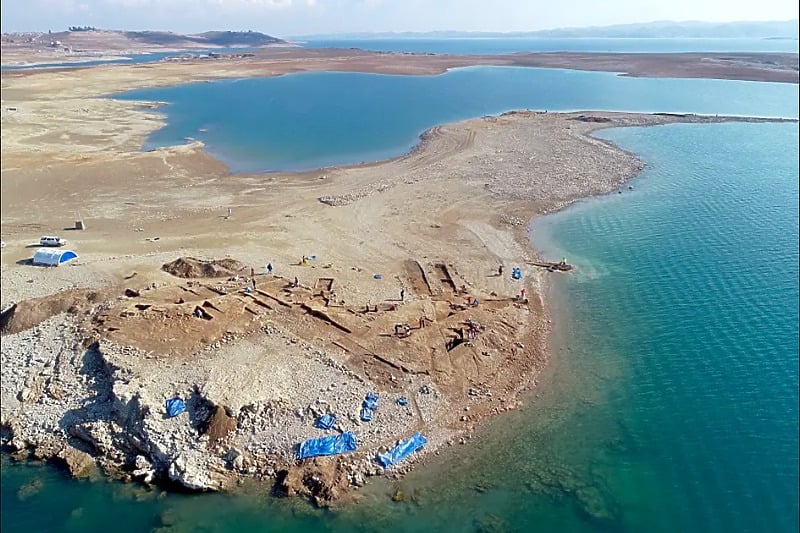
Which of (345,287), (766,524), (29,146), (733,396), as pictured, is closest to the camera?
(766,524)

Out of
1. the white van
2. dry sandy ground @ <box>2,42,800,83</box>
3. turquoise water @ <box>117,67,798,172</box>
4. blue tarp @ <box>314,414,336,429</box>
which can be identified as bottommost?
→ blue tarp @ <box>314,414,336,429</box>

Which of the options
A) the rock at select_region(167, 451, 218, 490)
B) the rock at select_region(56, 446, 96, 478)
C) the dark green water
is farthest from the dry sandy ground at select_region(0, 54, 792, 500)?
the dark green water

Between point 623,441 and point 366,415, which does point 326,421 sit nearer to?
point 366,415

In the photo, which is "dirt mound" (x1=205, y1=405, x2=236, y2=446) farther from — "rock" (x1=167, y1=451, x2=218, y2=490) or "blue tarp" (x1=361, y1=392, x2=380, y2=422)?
"blue tarp" (x1=361, y1=392, x2=380, y2=422)

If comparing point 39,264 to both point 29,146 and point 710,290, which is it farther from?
point 710,290

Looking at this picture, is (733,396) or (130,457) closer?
(130,457)

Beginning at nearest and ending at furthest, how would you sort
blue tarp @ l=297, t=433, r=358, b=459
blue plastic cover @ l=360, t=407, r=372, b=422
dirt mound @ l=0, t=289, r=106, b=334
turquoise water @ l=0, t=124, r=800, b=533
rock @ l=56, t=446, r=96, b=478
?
turquoise water @ l=0, t=124, r=800, b=533 < rock @ l=56, t=446, r=96, b=478 < blue tarp @ l=297, t=433, r=358, b=459 < blue plastic cover @ l=360, t=407, r=372, b=422 < dirt mound @ l=0, t=289, r=106, b=334

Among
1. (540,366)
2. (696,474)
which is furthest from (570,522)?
(540,366)
